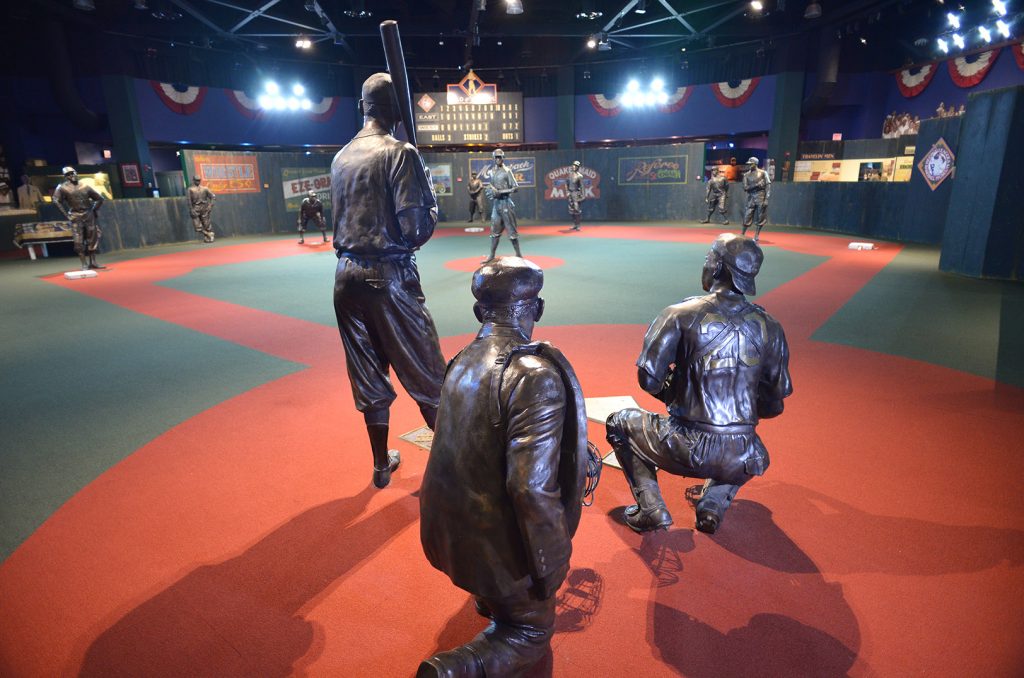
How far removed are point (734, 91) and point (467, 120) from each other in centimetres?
925

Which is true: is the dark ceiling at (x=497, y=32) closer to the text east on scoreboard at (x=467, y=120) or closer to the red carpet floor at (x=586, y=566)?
the text east on scoreboard at (x=467, y=120)

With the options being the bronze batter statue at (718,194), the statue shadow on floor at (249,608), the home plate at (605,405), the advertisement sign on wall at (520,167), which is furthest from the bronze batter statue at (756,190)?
the statue shadow on floor at (249,608)

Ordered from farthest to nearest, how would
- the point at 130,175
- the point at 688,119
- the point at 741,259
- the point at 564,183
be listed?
1. the point at 688,119
2. the point at 564,183
3. the point at 130,175
4. the point at 741,259

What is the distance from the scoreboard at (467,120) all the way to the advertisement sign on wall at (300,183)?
12.4 ft

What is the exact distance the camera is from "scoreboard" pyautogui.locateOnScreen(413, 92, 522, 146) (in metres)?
19.5

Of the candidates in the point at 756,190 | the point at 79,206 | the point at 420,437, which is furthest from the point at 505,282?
the point at 756,190

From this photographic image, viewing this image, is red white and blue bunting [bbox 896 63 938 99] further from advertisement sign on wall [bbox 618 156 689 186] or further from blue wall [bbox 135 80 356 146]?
blue wall [bbox 135 80 356 146]

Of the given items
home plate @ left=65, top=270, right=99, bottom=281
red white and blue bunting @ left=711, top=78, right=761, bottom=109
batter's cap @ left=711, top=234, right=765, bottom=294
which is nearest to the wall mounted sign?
red white and blue bunting @ left=711, top=78, right=761, bottom=109

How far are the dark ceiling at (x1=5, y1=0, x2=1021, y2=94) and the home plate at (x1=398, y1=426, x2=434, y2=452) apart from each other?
13.8m

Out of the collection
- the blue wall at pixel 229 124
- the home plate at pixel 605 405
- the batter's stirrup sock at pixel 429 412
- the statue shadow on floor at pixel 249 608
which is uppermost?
the blue wall at pixel 229 124

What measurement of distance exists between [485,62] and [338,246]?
71.0ft

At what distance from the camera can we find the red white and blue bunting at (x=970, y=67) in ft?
48.2

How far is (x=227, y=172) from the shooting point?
16609mm

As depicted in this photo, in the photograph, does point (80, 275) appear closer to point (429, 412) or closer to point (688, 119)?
point (429, 412)
